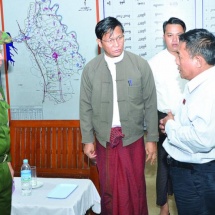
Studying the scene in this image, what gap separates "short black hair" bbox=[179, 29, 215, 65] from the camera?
1718 mm

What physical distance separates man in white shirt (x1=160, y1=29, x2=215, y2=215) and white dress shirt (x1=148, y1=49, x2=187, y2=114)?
709mm

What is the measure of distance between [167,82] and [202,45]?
879 mm

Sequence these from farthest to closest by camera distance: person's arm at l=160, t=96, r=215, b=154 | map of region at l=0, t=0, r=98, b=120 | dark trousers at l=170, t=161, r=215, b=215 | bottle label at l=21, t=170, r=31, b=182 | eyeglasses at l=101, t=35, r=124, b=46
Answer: map of region at l=0, t=0, r=98, b=120 < eyeglasses at l=101, t=35, r=124, b=46 < bottle label at l=21, t=170, r=31, b=182 < dark trousers at l=170, t=161, r=215, b=215 < person's arm at l=160, t=96, r=215, b=154

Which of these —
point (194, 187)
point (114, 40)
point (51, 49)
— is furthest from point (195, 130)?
point (51, 49)

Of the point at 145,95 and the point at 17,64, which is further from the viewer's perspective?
the point at 17,64

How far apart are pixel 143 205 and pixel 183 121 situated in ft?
3.33

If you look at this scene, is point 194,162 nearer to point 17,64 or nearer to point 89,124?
point 89,124

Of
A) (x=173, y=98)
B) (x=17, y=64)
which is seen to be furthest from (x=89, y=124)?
(x=17, y=64)

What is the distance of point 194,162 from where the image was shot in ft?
5.82

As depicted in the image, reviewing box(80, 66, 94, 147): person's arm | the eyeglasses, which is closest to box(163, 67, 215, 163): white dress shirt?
the eyeglasses

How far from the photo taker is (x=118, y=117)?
8.05 ft

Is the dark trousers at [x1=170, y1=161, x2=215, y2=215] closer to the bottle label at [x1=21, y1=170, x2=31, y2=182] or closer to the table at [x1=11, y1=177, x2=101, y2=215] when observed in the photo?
the table at [x1=11, y1=177, x2=101, y2=215]

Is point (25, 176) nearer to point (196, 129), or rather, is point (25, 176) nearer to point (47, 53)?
point (196, 129)

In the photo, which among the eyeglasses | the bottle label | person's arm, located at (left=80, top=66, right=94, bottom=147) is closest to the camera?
the bottle label
